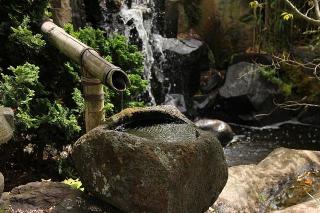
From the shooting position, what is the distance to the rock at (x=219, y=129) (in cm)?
898

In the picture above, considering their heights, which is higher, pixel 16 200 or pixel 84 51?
pixel 84 51

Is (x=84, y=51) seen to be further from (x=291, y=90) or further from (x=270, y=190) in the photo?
(x=291, y=90)

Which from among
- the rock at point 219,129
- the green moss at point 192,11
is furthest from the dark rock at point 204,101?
the green moss at point 192,11

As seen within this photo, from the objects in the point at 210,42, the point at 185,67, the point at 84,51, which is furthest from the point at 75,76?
the point at 210,42

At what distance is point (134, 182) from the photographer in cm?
334

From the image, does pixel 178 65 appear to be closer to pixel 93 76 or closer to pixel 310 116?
pixel 310 116

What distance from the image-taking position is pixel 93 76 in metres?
4.14

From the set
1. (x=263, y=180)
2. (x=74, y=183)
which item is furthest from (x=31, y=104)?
(x=263, y=180)

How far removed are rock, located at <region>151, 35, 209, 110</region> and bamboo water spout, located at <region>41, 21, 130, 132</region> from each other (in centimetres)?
587

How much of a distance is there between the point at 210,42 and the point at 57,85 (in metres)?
7.71

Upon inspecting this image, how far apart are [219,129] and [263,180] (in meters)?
3.36

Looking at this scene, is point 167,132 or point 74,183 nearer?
point 167,132

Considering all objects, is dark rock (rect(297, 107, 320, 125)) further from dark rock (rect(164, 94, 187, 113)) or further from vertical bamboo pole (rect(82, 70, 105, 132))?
vertical bamboo pole (rect(82, 70, 105, 132))

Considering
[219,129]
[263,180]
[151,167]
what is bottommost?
[219,129]
